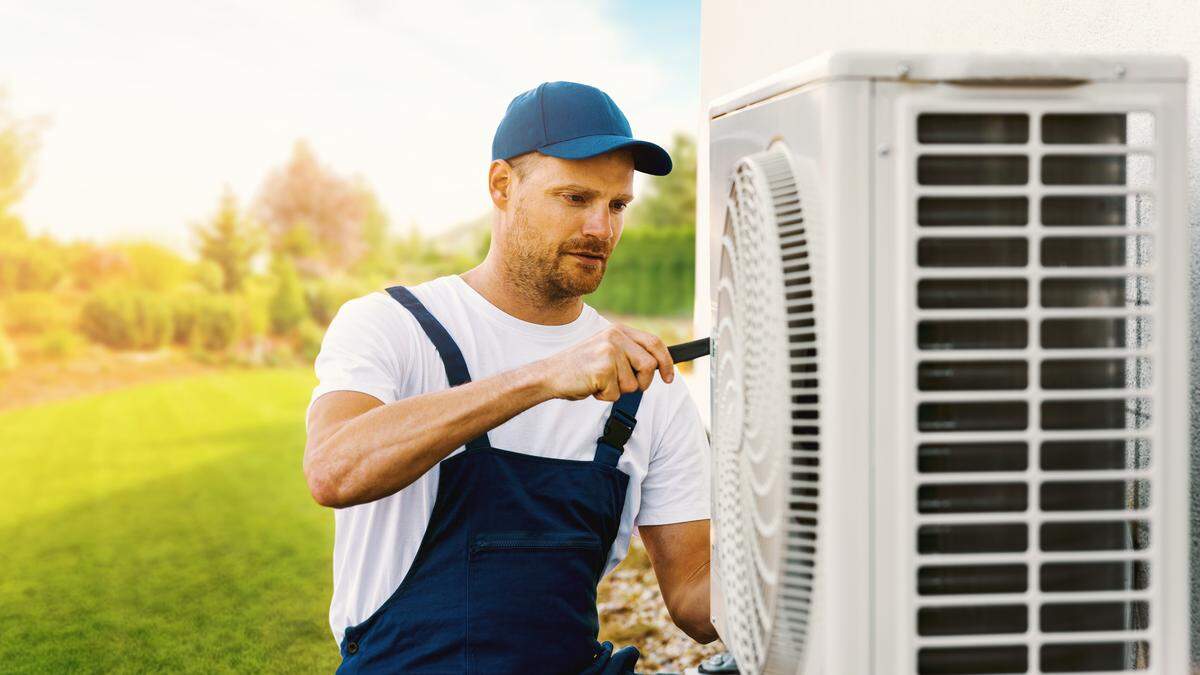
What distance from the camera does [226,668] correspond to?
5.54 meters

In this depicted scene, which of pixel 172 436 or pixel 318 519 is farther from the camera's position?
pixel 172 436

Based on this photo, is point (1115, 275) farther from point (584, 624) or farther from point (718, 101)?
point (584, 624)

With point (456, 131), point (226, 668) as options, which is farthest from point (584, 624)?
point (456, 131)

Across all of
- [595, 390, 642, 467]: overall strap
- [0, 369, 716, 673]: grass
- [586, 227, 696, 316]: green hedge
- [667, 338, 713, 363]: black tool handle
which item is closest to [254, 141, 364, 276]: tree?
[0, 369, 716, 673]: grass

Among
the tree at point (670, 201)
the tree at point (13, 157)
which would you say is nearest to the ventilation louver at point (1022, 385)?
the tree at point (13, 157)

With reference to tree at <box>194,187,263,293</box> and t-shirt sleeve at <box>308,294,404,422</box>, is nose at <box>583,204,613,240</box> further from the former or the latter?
tree at <box>194,187,263,293</box>

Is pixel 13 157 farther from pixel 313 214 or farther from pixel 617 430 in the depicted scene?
pixel 617 430

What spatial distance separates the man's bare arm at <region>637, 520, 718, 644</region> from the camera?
5.76ft

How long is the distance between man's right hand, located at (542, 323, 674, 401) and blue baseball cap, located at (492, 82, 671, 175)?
1.83ft

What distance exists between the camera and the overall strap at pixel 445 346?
164 cm

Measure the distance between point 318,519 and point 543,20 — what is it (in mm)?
5911

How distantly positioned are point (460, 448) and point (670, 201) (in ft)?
33.3

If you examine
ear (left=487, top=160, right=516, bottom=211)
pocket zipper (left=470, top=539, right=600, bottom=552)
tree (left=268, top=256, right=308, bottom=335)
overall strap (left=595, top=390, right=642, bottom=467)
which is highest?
tree (left=268, top=256, right=308, bottom=335)

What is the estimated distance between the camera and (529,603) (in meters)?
1.58
